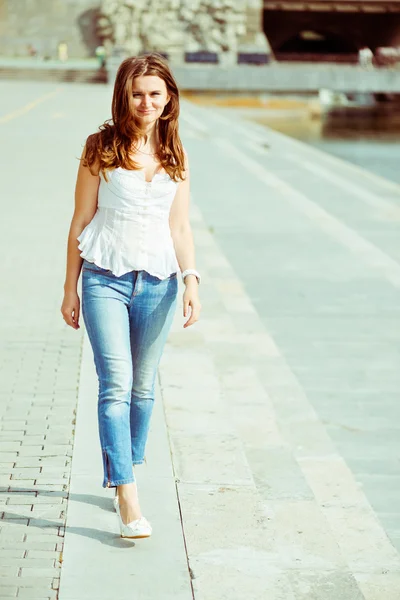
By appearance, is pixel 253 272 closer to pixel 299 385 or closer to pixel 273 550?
pixel 299 385

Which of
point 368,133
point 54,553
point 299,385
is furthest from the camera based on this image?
point 368,133

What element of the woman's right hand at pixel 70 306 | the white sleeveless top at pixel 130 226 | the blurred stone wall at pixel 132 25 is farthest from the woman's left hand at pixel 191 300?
the blurred stone wall at pixel 132 25

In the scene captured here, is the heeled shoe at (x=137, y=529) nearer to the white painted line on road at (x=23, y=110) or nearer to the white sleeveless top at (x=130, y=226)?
the white sleeveless top at (x=130, y=226)

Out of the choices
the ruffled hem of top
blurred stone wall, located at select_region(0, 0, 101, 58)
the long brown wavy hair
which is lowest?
blurred stone wall, located at select_region(0, 0, 101, 58)

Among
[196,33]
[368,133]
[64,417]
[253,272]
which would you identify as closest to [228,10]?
[196,33]

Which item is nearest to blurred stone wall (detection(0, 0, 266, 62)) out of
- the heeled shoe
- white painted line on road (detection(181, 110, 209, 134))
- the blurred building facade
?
the blurred building facade

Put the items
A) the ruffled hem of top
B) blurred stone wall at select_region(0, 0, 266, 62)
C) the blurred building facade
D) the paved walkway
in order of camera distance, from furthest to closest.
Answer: the blurred building facade < blurred stone wall at select_region(0, 0, 266, 62) < the ruffled hem of top < the paved walkway

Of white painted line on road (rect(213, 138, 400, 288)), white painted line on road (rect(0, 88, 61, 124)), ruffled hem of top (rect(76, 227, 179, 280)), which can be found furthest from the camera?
white painted line on road (rect(0, 88, 61, 124))

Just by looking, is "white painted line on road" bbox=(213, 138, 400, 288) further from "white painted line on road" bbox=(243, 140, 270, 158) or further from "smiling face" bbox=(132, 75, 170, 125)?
"smiling face" bbox=(132, 75, 170, 125)

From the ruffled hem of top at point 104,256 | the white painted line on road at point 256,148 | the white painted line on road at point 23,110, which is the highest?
the ruffled hem of top at point 104,256

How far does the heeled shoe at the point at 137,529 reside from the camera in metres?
4.05

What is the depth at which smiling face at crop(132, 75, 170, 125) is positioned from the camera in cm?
397

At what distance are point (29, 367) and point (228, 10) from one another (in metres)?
69.0

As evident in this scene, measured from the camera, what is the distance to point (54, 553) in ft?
13.0
